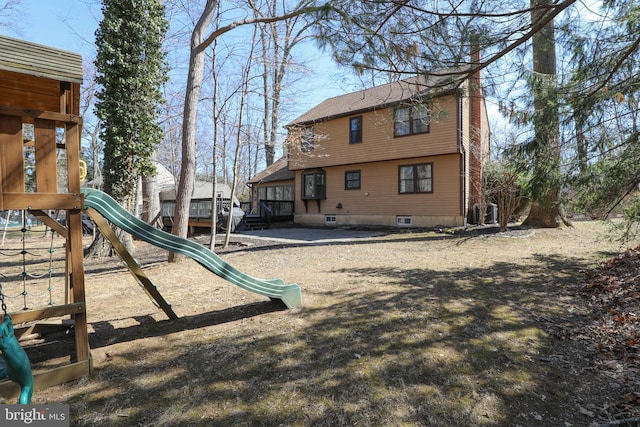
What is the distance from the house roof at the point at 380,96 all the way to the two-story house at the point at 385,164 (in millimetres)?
109

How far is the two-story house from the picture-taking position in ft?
46.3

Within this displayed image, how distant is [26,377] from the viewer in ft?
6.45

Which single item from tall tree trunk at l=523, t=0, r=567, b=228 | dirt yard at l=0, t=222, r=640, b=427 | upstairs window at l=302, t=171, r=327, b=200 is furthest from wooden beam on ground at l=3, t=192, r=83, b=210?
upstairs window at l=302, t=171, r=327, b=200

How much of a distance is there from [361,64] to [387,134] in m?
11.3

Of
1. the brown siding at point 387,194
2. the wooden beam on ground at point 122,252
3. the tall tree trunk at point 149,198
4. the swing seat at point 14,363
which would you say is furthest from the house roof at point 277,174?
the swing seat at point 14,363

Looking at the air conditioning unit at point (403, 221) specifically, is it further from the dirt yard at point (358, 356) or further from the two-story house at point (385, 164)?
the dirt yard at point (358, 356)

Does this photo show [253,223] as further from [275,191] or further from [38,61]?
[38,61]

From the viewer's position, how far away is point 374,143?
1642 cm

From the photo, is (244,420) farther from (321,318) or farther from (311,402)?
(321,318)

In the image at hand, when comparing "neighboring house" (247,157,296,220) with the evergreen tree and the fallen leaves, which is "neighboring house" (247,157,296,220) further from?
the fallen leaves

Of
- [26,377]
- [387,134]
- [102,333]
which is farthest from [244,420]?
[387,134]

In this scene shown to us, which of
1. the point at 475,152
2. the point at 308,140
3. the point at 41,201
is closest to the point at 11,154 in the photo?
the point at 41,201

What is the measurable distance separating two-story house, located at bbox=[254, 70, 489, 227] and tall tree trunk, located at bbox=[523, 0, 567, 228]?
631cm

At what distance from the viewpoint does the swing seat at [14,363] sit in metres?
1.88
